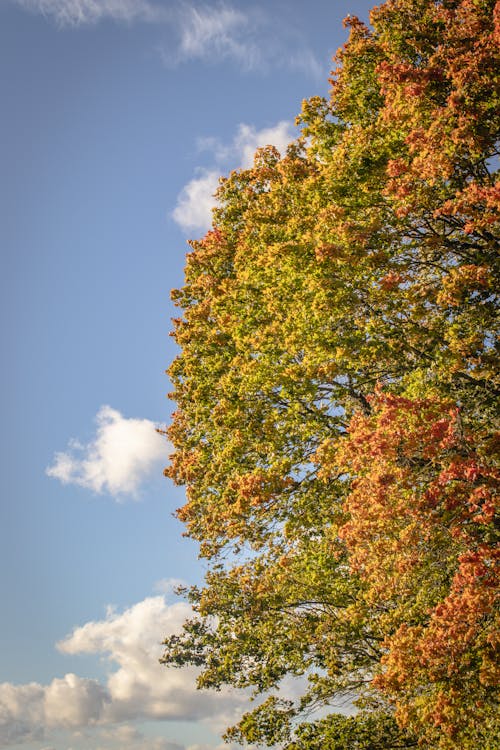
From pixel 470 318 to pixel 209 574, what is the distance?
1066 centimetres

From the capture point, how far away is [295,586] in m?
16.5

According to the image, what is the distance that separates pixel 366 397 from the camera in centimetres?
1300

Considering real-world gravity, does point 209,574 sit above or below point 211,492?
below

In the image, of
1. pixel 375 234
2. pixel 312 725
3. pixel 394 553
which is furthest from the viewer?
pixel 312 725

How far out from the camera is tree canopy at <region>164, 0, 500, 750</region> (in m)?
11.3

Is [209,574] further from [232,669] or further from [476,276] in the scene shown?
[476,276]

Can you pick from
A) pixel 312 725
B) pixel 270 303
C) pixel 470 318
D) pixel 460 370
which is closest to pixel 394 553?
pixel 460 370

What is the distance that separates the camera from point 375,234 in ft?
47.1

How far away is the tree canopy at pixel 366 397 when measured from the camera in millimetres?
11328

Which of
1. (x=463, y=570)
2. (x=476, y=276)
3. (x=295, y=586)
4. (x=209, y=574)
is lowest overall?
(x=463, y=570)

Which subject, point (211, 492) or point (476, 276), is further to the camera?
point (211, 492)

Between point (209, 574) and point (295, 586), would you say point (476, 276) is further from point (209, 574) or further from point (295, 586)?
point (209, 574)

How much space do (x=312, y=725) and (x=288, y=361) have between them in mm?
10890

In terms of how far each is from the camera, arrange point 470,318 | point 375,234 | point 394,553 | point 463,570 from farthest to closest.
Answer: point 375,234 → point 470,318 → point 394,553 → point 463,570
